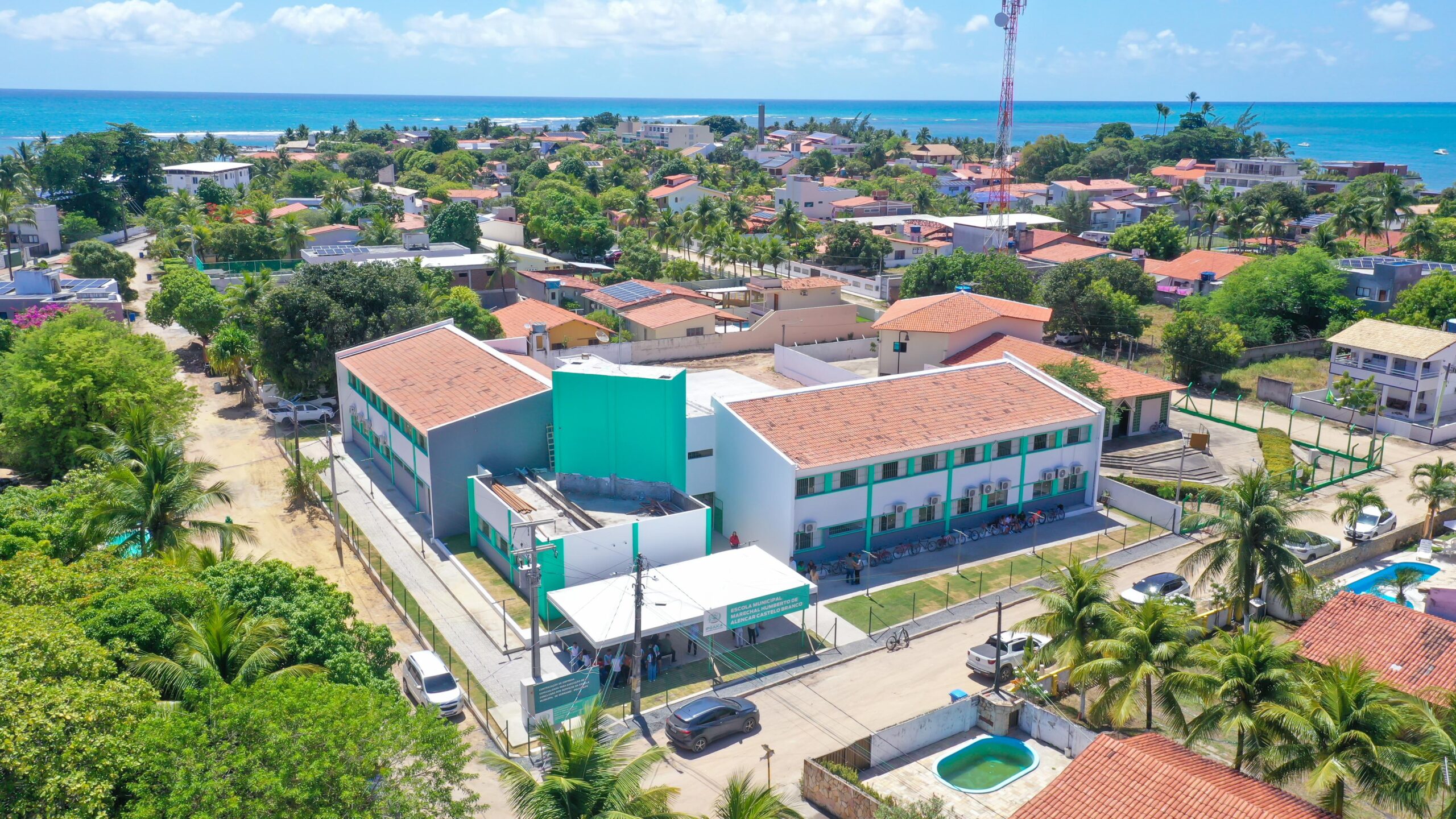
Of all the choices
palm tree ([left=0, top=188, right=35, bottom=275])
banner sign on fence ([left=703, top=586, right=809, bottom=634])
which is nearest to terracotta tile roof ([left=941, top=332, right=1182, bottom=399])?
banner sign on fence ([left=703, top=586, right=809, bottom=634])

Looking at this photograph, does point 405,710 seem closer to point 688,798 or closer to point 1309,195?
point 688,798

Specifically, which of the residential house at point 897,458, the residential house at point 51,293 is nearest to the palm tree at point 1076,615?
the residential house at point 897,458

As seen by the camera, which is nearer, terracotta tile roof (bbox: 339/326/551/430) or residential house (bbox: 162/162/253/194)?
terracotta tile roof (bbox: 339/326/551/430)

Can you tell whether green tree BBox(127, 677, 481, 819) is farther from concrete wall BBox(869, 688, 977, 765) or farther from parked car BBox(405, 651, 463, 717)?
concrete wall BBox(869, 688, 977, 765)

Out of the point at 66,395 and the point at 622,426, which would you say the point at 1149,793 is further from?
the point at 66,395

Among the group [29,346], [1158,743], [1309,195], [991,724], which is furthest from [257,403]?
[1309,195]

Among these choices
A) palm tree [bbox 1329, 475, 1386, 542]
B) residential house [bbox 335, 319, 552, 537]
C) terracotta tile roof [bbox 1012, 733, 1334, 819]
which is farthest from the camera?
palm tree [bbox 1329, 475, 1386, 542]

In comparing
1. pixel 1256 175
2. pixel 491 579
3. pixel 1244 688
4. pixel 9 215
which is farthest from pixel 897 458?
pixel 1256 175
